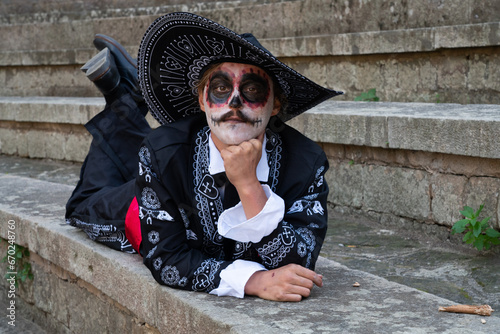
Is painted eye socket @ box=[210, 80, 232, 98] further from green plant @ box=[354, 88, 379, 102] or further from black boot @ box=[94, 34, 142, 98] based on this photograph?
green plant @ box=[354, 88, 379, 102]

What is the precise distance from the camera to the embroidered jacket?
2.55 metres

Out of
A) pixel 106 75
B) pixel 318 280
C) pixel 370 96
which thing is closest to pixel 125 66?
pixel 106 75

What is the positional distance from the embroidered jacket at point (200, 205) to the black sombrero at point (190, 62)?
0.46 ft

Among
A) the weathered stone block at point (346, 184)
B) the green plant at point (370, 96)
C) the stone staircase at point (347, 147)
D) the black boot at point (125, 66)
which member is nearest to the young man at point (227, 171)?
the stone staircase at point (347, 147)

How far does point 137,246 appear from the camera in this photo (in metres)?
3.07

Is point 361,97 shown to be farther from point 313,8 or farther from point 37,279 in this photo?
point 37,279

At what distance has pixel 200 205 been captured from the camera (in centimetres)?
261

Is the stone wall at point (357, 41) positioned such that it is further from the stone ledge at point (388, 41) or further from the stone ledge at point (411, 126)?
the stone ledge at point (411, 126)

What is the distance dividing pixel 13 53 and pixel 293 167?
6.55m

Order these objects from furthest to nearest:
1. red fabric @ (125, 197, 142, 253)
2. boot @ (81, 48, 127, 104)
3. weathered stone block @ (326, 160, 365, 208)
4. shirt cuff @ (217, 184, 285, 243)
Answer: weathered stone block @ (326, 160, 365, 208) → boot @ (81, 48, 127, 104) → red fabric @ (125, 197, 142, 253) → shirt cuff @ (217, 184, 285, 243)

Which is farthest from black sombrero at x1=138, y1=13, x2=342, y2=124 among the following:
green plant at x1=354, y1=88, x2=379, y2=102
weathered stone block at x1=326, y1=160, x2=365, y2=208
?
green plant at x1=354, y1=88, x2=379, y2=102

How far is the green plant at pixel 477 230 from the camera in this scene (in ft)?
12.5

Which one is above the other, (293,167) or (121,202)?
(293,167)

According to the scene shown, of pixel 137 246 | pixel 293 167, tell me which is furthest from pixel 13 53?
pixel 293 167
